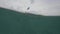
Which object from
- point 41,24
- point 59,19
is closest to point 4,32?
point 41,24

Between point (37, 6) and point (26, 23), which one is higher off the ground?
point (37, 6)

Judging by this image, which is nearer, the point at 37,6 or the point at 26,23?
the point at 26,23

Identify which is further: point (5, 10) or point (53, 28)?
point (53, 28)

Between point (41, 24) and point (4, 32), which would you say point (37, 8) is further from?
point (4, 32)

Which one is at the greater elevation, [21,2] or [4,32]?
[21,2]

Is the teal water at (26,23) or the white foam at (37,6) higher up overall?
the white foam at (37,6)

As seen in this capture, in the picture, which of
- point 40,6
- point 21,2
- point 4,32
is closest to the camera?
point 4,32

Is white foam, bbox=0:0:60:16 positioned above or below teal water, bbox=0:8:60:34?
above

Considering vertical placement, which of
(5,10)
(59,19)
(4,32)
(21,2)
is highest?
(21,2)
